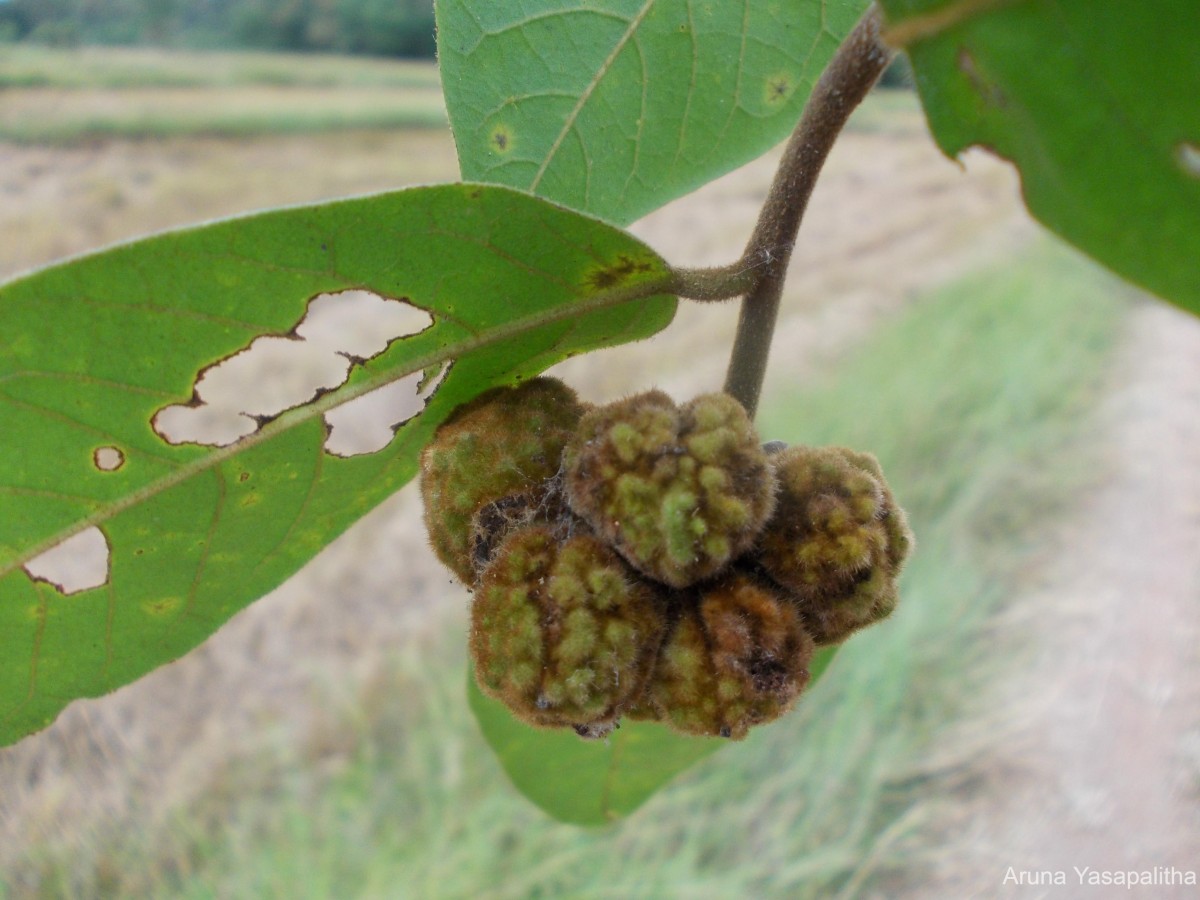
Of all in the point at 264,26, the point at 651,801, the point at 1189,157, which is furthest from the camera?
the point at 264,26

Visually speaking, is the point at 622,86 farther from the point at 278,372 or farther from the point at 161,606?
the point at 278,372

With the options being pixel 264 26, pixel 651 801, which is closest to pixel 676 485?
pixel 651 801

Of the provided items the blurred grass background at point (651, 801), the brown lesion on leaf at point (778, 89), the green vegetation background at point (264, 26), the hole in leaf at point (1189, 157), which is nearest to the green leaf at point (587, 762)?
the brown lesion on leaf at point (778, 89)

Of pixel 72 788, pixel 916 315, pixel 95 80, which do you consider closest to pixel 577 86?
pixel 72 788

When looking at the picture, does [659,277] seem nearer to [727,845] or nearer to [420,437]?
[420,437]

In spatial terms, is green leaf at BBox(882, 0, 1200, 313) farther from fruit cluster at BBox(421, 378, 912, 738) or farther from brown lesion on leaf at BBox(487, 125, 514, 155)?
brown lesion on leaf at BBox(487, 125, 514, 155)

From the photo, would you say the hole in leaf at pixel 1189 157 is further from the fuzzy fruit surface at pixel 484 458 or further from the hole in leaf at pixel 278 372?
the hole in leaf at pixel 278 372

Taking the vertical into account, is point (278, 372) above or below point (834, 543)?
above
